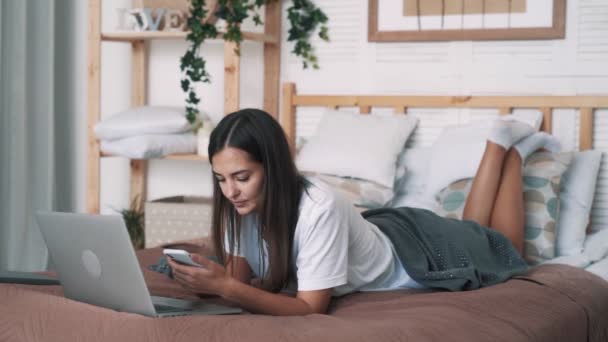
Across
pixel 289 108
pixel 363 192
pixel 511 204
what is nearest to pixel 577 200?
pixel 511 204

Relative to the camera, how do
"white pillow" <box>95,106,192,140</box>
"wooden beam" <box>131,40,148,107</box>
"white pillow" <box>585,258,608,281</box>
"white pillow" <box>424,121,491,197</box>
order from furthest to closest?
"wooden beam" <box>131,40,148,107</box>
"white pillow" <box>95,106,192,140</box>
"white pillow" <box>424,121,491,197</box>
"white pillow" <box>585,258,608,281</box>

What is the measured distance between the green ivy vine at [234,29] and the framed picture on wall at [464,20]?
240 mm

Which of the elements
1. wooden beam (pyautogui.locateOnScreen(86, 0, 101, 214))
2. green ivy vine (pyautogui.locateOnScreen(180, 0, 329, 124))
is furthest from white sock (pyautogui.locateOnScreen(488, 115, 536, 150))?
wooden beam (pyautogui.locateOnScreen(86, 0, 101, 214))

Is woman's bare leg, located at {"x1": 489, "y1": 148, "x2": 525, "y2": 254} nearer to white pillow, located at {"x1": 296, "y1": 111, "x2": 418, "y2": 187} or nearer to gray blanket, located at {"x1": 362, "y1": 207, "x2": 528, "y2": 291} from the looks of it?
gray blanket, located at {"x1": 362, "y1": 207, "x2": 528, "y2": 291}

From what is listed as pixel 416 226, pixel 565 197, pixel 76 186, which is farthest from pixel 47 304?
pixel 76 186

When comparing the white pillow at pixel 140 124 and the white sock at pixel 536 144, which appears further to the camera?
the white pillow at pixel 140 124

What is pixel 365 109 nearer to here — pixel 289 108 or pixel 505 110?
pixel 289 108

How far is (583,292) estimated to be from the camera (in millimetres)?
2170

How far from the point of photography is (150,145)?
3.37 meters

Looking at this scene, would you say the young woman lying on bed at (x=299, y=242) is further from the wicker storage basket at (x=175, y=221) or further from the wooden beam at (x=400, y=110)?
the wicker storage basket at (x=175, y=221)

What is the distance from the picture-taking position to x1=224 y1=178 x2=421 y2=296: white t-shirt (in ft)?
5.78

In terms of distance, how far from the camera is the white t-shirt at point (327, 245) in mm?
1761

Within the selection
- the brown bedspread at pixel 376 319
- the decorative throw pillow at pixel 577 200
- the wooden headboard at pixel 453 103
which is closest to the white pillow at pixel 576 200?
the decorative throw pillow at pixel 577 200

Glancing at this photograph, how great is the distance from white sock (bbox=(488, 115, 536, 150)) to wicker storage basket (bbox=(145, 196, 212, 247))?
3.78 feet
